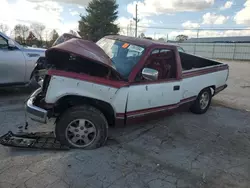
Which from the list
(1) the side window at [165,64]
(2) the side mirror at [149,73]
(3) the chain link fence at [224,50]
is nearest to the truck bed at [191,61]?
(1) the side window at [165,64]

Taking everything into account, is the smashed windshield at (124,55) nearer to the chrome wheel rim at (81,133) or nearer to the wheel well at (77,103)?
the wheel well at (77,103)

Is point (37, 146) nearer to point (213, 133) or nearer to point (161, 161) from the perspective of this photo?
point (161, 161)

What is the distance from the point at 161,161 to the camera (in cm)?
332

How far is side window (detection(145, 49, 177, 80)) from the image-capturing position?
4.16 meters

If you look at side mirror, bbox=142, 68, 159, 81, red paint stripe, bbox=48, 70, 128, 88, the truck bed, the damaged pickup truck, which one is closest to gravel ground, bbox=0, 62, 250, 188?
the damaged pickup truck

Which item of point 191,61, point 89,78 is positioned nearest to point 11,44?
point 89,78

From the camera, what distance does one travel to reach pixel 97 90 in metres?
3.29

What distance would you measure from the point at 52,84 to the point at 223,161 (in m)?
2.85

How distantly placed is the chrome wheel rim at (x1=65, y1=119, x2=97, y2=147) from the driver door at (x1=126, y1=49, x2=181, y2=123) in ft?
2.15

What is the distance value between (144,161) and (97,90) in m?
1.26

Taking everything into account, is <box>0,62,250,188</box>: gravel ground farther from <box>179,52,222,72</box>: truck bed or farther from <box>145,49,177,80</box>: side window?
<box>179,52,222,72</box>: truck bed

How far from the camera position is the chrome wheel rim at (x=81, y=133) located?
3.38m

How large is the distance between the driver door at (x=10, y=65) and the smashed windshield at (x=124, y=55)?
275 cm

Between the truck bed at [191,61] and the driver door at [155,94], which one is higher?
the truck bed at [191,61]
